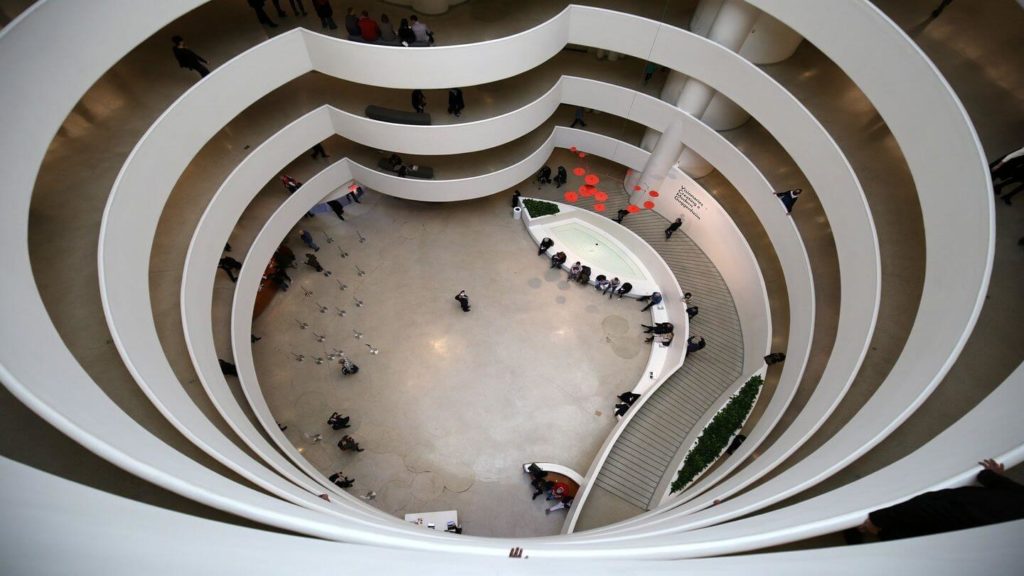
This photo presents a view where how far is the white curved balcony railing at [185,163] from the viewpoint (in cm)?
791

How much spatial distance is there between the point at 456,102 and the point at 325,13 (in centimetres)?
442

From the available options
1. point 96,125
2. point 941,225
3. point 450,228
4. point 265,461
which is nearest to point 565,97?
point 450,228

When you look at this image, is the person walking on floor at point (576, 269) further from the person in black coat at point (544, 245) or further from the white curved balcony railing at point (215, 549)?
the white curved balcony railing at point (215, 549)

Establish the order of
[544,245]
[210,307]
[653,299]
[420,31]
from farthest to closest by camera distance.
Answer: [544,245], [653,299], [420,31], [210,307]

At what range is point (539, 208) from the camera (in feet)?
61.4

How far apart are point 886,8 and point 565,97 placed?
30.6 ft

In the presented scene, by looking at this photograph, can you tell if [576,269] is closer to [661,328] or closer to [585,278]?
[585,278]

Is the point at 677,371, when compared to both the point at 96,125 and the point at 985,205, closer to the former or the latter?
the point at 985,205

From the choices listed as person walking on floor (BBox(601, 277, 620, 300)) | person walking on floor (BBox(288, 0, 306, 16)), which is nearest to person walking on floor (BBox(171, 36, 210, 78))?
person walking on floor (BBox(288, 0, 306, 16))

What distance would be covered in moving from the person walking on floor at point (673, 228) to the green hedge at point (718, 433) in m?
6.57

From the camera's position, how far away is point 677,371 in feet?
51.3

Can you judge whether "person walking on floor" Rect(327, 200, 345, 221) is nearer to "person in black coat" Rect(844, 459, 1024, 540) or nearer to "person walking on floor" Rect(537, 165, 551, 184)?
"person walking on floor" Rect(537, 165, 551, 184)

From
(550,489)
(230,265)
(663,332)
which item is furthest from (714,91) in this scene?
(230,265)

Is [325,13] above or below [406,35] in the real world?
above
